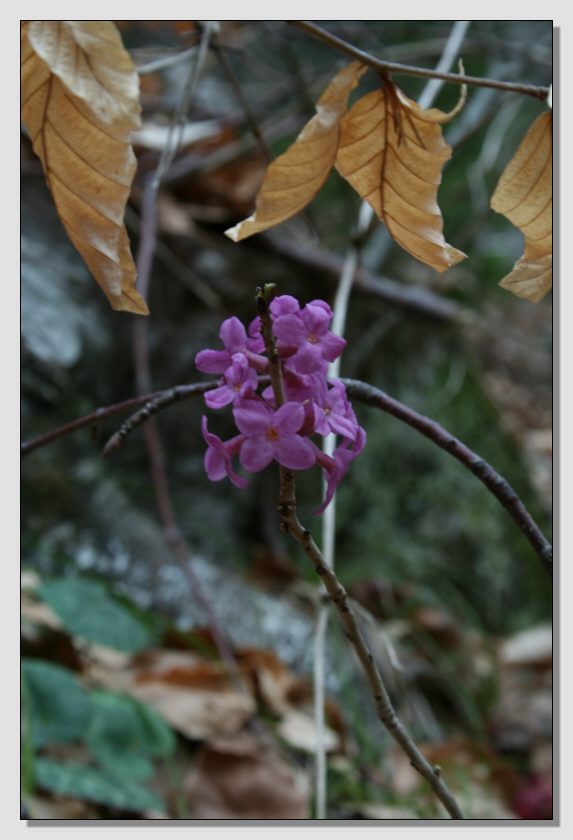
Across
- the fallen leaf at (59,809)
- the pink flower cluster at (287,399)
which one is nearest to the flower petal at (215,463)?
the pink flower cluster at (287,399)

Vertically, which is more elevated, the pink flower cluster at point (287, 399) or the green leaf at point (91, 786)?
the pink flower cluster at point (287, 399)

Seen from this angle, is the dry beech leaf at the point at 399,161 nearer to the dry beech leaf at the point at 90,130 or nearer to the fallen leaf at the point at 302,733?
the dry beech leaf at the point at 90,130

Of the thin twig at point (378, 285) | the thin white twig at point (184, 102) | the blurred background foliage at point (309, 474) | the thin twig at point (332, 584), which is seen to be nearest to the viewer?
the thin twig at point (332, 584)

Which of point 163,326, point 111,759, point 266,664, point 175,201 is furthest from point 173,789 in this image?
point 175,201

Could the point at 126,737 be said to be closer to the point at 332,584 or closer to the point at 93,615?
the point at 93,615

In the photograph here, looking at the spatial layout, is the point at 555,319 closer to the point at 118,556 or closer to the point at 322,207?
the point at 118,556

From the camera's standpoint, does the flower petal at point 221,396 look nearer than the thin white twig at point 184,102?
Yes
